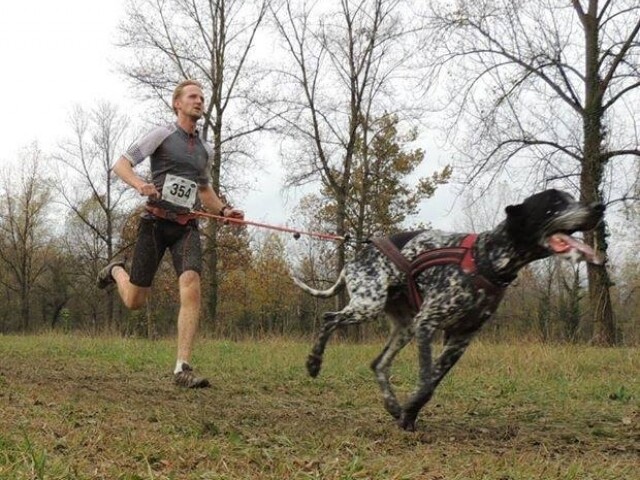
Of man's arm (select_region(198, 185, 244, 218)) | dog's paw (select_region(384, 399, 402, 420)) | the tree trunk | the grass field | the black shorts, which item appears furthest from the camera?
the tree trunk

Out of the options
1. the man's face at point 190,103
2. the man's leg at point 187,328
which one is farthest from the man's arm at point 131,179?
the man's leg at point 187,328

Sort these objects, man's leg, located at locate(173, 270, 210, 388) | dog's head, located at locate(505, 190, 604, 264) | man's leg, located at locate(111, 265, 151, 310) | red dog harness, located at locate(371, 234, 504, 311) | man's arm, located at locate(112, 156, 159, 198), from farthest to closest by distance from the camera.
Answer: man's leg, located at locate(111, 265, 151, 310), man's leg, located at locate(173, 270, 210, 388), man's arm, located at locate(112, 156, 159, 198), red dog harness, located at locate(371, 234, 504, 311), dog's head, located at locate(505, 190, 604, 264)

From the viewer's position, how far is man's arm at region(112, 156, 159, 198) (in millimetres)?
5223

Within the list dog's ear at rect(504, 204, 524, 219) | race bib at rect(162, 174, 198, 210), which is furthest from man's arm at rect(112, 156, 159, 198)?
dog's ear at rect(504, 204, 524, 219)

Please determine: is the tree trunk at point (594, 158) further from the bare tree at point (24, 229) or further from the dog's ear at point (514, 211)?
the bare tree at point (24, 229)

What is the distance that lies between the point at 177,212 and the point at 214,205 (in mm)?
567

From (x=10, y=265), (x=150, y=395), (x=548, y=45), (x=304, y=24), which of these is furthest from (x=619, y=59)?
(x=10, y=265)

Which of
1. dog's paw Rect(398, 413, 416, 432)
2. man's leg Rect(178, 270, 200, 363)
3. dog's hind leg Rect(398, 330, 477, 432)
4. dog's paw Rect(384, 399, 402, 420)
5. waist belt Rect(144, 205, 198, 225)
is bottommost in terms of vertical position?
dog's paw Rect(398, 413, 416, 432)

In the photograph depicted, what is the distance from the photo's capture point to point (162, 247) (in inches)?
227

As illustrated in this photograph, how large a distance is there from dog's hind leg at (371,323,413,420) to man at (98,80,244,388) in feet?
5.49

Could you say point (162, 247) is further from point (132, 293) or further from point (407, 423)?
point (407, 423)

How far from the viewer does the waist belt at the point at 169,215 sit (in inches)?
219

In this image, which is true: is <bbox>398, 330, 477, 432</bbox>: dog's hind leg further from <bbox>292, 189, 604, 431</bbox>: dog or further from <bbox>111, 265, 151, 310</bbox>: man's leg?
<bbox>111, 265, 151, 310</bbox>: man's leg

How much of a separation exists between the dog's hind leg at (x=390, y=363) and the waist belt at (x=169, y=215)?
2.04 m
